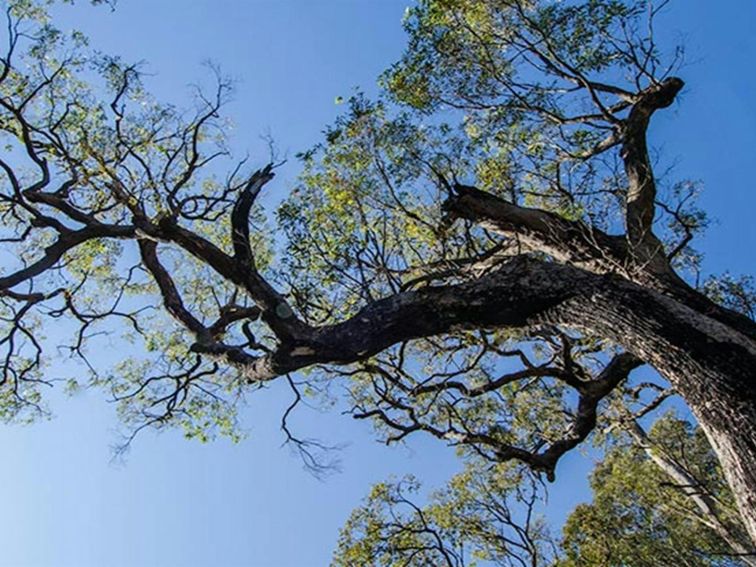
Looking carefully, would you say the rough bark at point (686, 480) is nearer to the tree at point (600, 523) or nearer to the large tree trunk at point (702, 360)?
the tree at point (600, 523)

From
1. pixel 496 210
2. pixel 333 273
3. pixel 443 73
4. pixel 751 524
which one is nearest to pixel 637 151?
pixel 496 210

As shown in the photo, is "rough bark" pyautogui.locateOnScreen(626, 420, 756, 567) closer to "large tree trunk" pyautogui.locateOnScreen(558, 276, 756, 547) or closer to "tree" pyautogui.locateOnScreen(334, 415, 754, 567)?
"tree" pyautogui.locateOnScreen(334, 415, 754, 567)

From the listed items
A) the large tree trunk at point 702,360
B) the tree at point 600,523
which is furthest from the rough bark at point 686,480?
the large tree trunk at point 702,360

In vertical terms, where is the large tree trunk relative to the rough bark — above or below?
below

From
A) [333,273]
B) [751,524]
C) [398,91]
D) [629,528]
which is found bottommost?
[751,524]

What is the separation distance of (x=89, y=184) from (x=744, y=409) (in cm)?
798

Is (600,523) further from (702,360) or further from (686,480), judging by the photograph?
(702,360)

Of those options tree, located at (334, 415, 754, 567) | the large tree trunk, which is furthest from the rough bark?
the large tree trunk

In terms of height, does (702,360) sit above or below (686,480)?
below

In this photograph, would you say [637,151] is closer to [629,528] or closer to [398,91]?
[398,91]

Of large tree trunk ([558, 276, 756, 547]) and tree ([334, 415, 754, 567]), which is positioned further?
tree ([334, 415, 754, 567])

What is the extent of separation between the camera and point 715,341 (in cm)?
355

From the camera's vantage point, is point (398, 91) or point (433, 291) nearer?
point (433, 291)

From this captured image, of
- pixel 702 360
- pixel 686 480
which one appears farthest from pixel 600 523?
pixel 702 360
